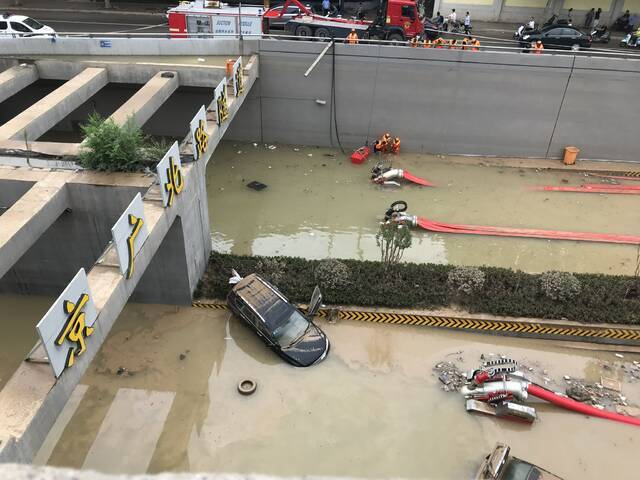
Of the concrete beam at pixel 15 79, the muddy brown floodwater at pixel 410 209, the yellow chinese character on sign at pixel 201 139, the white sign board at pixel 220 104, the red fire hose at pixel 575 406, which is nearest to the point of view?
the red fire hose at pixel 575 406

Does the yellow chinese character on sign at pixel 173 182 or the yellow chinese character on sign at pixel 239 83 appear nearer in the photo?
the yellow chinese character on sign at pixel 173 182

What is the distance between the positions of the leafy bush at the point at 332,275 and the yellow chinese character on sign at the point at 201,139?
4273 millimetres

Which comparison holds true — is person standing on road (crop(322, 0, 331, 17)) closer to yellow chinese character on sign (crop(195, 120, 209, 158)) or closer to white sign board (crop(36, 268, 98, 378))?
yellow chinese character on sign (crop(195, 120, 209, 158))

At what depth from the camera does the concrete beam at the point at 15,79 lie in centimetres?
1566

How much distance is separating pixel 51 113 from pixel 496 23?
89.5 feet

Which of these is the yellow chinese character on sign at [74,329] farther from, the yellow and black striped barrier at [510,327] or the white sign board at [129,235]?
the yellow and black striped barrier at [510,327]

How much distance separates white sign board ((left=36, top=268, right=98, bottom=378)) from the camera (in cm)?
635

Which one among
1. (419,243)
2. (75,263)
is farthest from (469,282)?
(75,263)

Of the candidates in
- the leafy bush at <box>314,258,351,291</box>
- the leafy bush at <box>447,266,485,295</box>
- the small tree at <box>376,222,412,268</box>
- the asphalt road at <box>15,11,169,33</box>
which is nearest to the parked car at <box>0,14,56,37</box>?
the asphalt road at <box>15,11,169,33</box>

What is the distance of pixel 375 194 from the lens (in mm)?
18016

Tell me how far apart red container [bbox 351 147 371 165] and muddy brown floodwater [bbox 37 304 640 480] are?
9.27m

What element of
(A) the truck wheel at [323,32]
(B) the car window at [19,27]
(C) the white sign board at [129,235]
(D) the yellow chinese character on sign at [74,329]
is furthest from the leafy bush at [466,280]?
(B) the car window at [19,27]

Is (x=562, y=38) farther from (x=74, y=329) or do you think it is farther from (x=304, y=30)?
(x=74, y=329)

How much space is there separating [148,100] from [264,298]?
750 centimetres
